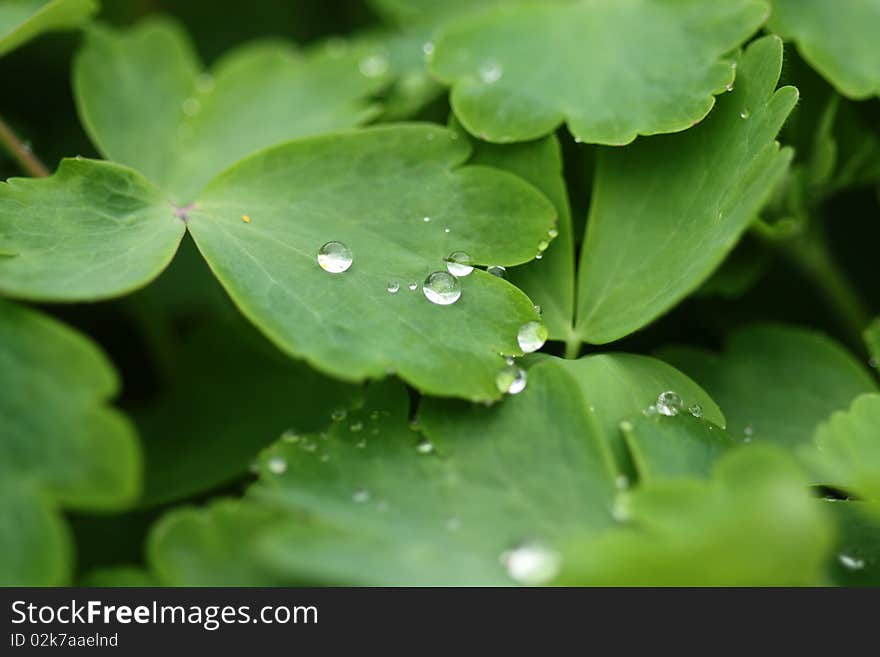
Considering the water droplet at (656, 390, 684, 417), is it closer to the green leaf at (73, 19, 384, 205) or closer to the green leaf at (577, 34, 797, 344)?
the green leaf at (577, 34, 797, 344)

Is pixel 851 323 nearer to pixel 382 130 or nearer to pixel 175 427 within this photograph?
pixel 382 130

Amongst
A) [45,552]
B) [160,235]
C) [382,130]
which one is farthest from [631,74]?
[45,552]

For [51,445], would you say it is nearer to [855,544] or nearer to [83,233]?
[83,233]

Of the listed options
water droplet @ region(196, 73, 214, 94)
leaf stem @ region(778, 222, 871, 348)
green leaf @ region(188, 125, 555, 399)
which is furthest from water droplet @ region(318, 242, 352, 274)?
leaf stem @ region(778, 222, 871, 348)

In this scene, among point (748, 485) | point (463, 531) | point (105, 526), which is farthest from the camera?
point (105, 526)

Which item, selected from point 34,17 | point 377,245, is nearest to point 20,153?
point 34,17

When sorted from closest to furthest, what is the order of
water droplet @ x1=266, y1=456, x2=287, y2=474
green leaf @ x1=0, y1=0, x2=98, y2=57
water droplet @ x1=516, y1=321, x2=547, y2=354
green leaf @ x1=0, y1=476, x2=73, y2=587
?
green leaf @ x1=0, y1=476, x2=73, y2=587
water droplet @ x1=266, y1=456, x2=287, y2=474
water droplet @ x1=516, y1=321, x2=547, y2=354
green leaf @ x1=0, y1=0, x2=98, y2=57
